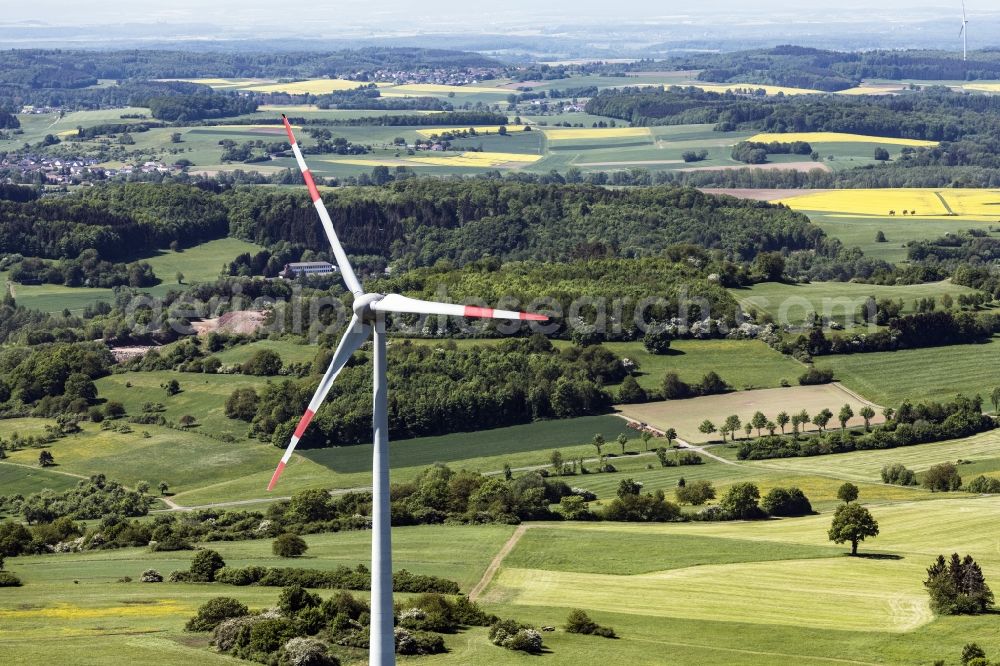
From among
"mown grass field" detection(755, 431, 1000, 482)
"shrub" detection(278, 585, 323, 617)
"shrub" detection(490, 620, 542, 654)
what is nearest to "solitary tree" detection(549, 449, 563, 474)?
"mown grass field" detection(755, 431, 1000, 482)

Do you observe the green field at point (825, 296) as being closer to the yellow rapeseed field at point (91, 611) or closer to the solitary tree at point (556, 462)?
the solitary tree at point (556, 462)

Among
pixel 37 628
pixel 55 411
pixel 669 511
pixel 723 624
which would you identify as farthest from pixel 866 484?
pixel 55 411

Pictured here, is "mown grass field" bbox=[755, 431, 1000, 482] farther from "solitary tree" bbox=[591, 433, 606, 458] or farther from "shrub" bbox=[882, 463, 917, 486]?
"solitary tree" bbox=[591, 433, 606, 458]

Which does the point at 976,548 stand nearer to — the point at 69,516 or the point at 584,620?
the point at 584,620

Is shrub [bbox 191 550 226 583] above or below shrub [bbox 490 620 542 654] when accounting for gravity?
below

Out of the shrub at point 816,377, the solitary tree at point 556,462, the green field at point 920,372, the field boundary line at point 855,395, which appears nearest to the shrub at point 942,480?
the field boundary line at point 855,395

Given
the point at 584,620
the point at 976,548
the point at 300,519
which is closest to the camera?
the point at 584,620
